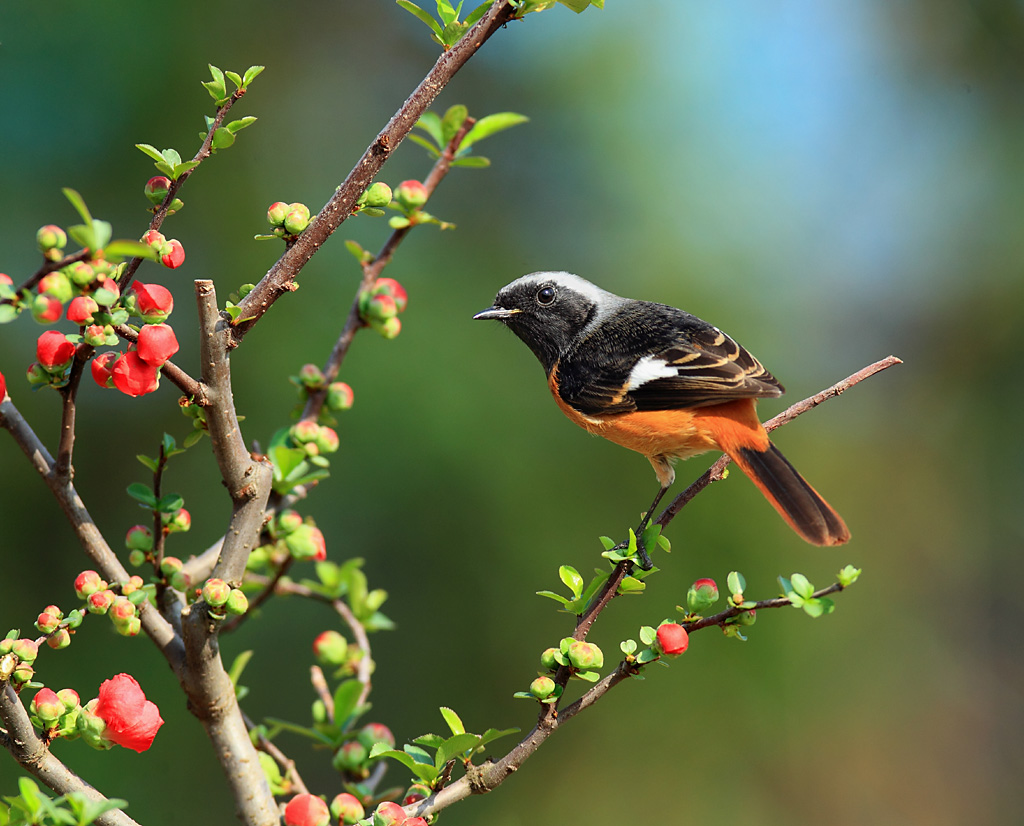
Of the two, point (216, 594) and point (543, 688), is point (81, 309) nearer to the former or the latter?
point (216, 594)

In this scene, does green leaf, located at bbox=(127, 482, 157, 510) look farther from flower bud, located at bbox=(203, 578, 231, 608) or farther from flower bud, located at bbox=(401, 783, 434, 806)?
flower bud, located at bbox=(401, 783, 434, 806)

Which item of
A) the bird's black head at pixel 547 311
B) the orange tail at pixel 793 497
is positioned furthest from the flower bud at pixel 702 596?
the bird's black head at pixel 547 311

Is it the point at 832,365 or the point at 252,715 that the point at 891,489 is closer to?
the point at 832,365

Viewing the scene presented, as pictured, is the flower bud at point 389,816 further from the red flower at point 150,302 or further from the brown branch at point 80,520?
the red flower at point 150,302

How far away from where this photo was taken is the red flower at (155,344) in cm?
122

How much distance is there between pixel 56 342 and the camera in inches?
50.5

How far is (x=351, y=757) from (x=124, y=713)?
62 cm

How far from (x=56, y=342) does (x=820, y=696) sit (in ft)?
16.3

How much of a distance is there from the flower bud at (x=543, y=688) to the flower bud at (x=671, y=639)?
0.19 metres

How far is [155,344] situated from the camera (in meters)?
1.22

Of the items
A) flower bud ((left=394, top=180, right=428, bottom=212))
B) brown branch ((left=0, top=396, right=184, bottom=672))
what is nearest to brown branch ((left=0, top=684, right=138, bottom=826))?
brown branch ((left=0, top=396, right=184, bottom=672))

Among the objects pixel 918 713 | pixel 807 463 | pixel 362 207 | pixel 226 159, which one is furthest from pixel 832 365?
pixel 362 207

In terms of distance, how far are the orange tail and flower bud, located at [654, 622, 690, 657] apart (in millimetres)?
438

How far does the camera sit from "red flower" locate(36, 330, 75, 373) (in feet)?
4.20
